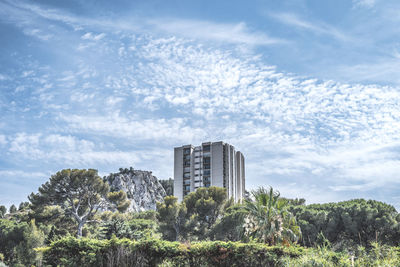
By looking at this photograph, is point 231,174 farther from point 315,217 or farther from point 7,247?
point 7,247

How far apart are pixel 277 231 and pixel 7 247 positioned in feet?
90.1

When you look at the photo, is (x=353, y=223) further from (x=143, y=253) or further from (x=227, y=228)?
(x=143, y=253)

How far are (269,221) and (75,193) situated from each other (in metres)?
30.0

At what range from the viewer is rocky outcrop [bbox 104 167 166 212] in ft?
324

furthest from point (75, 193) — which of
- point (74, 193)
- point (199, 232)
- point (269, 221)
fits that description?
point (269, 221)

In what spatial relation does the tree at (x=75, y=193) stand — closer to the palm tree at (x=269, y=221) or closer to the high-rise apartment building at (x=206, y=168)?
the palm tree at (x=269, y=221)

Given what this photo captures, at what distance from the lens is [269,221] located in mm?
18781

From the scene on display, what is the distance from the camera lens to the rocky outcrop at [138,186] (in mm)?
98875

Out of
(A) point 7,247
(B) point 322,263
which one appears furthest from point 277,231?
(A) point 7,247

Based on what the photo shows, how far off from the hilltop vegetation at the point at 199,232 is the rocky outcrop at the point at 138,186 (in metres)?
45.7

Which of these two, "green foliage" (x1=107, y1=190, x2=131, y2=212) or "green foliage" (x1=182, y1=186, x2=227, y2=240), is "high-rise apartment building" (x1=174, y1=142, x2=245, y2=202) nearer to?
"green foliage" (x1=182, y1=186, x2=227, y2=240)

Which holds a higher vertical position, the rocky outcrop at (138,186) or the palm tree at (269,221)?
the rocky outcrop at (138,186)

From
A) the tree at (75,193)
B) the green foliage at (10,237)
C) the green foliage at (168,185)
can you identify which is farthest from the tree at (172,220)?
the green foliage at (168,185)

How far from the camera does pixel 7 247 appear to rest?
33.5 metres
